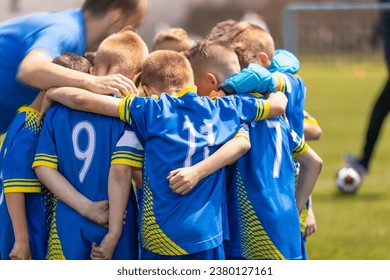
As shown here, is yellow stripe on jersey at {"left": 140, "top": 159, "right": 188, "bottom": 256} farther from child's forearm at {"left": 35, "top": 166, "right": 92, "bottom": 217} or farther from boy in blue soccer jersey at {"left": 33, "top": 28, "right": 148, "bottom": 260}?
child's forearm at {"left": 35, "top": 166, "right": 92, "bottom": 217}

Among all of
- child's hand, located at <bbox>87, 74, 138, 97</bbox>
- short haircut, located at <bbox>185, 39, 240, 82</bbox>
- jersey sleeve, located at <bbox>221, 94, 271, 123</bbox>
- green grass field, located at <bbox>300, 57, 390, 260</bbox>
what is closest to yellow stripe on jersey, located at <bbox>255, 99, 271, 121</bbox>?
jersey sleeve, located at <bbox>221, 94, 271, 123</bbox>

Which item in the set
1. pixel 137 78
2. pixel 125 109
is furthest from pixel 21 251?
pixel 137 78

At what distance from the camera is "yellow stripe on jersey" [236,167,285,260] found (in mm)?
3693

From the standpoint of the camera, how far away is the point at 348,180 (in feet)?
27.4

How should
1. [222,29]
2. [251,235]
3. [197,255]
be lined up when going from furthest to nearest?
1. [222,29]
2. [251,235]
3. [197,255]

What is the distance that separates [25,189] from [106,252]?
0.44m

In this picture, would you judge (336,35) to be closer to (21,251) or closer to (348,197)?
(348,197)

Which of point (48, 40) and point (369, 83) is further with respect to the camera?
point (369, 83)

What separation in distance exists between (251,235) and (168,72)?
0.77 meters

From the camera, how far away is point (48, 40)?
12.3ft

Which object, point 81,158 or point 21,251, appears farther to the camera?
point 21,251

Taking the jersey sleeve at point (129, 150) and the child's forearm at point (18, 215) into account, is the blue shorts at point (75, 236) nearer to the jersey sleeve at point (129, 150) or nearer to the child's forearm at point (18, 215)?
the child's forearm at point (18, 215)

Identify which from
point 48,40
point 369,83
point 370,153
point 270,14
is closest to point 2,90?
point 48,40
